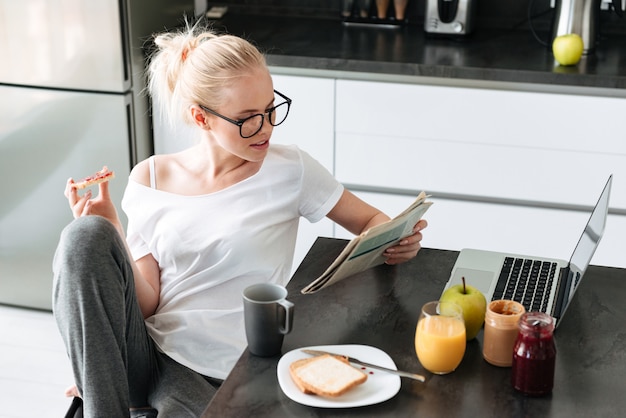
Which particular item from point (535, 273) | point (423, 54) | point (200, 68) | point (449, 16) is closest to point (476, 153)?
point (423, 54)

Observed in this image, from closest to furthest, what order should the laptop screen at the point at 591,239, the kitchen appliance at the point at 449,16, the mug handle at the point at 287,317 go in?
the mug handle at the point at 287,317
the laptop screen at the point at 591,239
the kitchen appliance at the point at 449,16

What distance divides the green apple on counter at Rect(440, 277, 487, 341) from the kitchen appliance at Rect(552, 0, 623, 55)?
66.8 inches

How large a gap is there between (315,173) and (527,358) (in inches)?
29.2

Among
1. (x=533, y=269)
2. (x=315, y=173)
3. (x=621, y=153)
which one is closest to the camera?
(x=533, y=269)

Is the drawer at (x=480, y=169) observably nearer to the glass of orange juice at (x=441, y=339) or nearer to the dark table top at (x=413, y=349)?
the dark table top at (x=413, y=349)

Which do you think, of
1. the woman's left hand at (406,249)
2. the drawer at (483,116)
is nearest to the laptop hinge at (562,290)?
the woman's left hand at (406,249)

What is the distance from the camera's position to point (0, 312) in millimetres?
3268

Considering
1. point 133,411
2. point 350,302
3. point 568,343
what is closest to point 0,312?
point 133,411

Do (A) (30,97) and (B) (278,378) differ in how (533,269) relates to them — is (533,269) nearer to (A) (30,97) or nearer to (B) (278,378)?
(B) (278,378)

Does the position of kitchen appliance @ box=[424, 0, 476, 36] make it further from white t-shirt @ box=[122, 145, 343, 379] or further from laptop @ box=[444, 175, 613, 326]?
laptop @ box=[444, 175, 613, 326]

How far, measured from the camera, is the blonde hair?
187 cm

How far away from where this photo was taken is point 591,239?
5.39ft

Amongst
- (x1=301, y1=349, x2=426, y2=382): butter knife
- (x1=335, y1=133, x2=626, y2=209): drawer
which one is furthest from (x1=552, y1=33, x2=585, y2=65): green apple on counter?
(x1=301, y1=349, x2=426, y2=382): butter knife

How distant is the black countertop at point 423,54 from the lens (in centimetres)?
281
